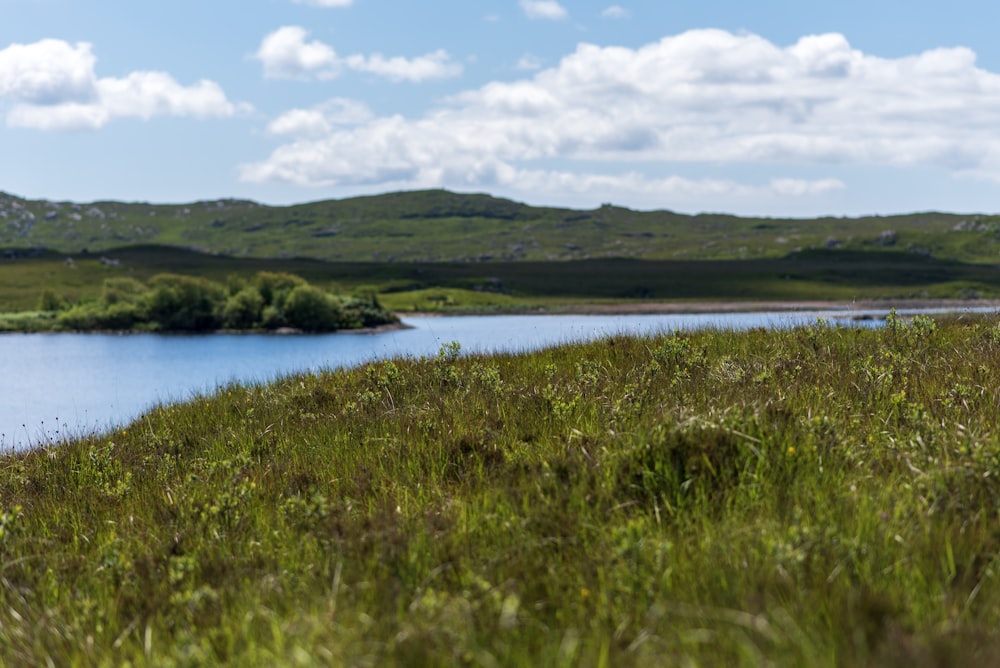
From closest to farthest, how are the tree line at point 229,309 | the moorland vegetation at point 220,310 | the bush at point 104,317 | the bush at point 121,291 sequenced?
the tree line at point 229,309
the moorland vegetation at point 220,310
the bush at point 104,317
the bush at point 121,291

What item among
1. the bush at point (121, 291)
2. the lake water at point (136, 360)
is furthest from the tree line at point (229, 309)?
the lake water at point (136, 360)

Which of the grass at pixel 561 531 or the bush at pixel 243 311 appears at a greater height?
the grass at pixel 561 531

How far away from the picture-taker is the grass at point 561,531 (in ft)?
13.3

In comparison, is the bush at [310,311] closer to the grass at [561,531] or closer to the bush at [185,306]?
the bush at [185,306]

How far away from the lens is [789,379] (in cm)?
951

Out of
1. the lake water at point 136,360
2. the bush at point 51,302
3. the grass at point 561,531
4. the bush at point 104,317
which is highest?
the grass at point 561,531

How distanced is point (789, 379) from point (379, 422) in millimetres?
4736

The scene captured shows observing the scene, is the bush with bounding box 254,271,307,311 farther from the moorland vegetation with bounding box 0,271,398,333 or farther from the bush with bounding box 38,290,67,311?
the bush with bounding box 38,290,67,311

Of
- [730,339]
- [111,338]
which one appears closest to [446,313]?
[111,338]

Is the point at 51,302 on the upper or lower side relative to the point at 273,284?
lower

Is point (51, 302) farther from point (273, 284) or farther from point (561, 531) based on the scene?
point (561, 531)

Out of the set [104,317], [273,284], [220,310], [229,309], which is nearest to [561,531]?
[229,309]

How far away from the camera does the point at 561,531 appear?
560 centimetres

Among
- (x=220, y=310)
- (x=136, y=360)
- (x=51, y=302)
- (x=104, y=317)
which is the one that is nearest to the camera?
(x=136, y=360)
